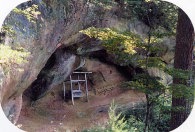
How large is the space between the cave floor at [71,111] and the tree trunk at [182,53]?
0.26 meters

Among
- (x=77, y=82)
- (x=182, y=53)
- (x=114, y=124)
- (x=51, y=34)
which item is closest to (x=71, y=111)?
(x=77, y=82)

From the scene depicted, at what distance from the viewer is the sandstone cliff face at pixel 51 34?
303 centimetres

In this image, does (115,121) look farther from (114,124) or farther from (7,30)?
(7,30)

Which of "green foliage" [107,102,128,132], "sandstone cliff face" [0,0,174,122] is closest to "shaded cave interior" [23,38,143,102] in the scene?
"sandstone cliff face" [0,0,174,122]

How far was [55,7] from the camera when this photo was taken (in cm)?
316

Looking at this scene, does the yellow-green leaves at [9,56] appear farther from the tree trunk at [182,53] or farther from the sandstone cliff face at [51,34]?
the tree trunk at [182,53]

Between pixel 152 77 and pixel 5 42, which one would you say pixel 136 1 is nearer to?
pixel 152 77

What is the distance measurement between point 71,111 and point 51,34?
21.0 inches

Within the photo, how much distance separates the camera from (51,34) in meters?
3.12

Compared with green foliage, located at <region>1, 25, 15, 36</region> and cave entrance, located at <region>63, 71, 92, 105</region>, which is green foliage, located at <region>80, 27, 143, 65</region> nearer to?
cave entrance, located at <region>63, 71, 92, 105</region>

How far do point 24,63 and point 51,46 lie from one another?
24 centimetres

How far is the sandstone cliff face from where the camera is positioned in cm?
303

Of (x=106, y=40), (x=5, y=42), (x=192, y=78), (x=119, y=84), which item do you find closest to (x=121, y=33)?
(x=106, y=40)

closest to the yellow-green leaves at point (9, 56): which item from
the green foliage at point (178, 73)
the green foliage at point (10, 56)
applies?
the green foliage at point (10, 56)
